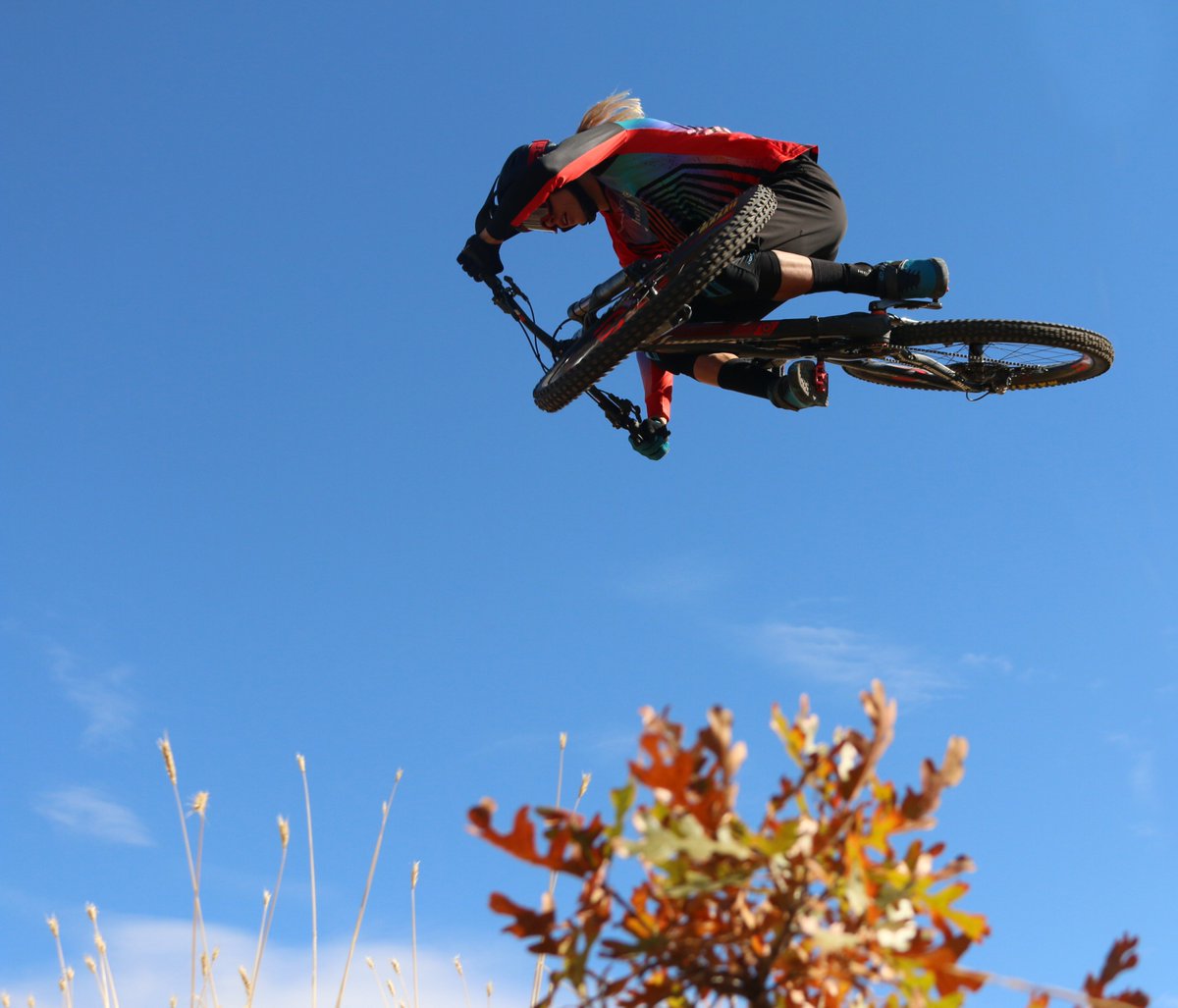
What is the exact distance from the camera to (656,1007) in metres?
1.16

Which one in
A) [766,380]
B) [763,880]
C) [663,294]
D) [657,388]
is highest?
[657,388]

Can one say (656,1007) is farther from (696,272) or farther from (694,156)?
(694,156)

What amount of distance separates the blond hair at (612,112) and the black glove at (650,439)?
129 cm

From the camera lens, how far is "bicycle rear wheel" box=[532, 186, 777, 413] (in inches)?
154

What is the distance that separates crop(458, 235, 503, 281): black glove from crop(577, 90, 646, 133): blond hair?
633 millimetres

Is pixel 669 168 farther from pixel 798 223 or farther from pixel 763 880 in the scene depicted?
pixel 763 880

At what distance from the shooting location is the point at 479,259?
4.79m

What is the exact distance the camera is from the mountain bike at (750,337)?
396 cm

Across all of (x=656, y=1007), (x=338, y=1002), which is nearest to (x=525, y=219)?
(x=338, y=1002)

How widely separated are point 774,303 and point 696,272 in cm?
70

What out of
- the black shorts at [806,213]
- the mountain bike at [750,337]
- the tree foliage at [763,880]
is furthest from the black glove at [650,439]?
the tree foliage at [763,880]

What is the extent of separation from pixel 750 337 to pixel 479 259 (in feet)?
4.04

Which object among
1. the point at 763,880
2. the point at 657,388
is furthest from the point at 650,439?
the point at 763,880

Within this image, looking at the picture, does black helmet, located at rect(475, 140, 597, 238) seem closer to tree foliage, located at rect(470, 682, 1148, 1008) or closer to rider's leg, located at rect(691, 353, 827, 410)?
rider's leg, located at rect(691, 353, 827, 410)
